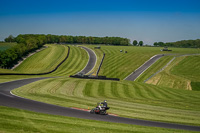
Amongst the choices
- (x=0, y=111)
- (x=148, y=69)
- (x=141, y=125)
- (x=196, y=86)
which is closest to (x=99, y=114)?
(x=141, y=125)

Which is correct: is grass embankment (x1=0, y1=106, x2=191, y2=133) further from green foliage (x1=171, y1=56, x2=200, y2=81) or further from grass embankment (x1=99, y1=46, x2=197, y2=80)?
grass embankment (x1=99, y1=46, x2=197, y2=80)

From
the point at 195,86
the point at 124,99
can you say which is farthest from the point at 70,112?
the point at 195,86

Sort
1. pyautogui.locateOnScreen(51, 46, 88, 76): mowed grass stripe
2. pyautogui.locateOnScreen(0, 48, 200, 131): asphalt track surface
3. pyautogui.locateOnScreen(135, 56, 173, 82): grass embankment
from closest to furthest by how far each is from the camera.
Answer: pyautogui.locateOnScreen(0, 48, 200, 131): asphalt track surface, pyautogui.locateOnScreen(135, 56, 173, 82): grass embankment, pyautogui.locateOnScreen(51, 46, 88, 76): mowed grass stripe

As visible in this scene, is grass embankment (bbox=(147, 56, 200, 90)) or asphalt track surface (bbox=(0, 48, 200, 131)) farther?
grass embankment (bbox=(147, 56, 200, 90))

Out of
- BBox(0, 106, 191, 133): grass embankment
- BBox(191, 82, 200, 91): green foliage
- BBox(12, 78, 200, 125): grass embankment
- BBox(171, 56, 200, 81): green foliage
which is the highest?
BBox(171, 56, 200, 81): green foliage

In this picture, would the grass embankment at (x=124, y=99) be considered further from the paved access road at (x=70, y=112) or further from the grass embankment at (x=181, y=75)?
the grass embankment at (x=181, y=75)

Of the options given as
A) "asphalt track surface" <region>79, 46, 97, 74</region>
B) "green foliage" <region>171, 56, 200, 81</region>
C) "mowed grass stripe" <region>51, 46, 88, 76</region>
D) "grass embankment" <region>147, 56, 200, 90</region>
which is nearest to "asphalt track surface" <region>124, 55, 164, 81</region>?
"grass embankment" <region>147, 56, 200, 90</region>

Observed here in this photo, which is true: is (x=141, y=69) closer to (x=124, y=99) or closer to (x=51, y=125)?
(x=124, y=99)
